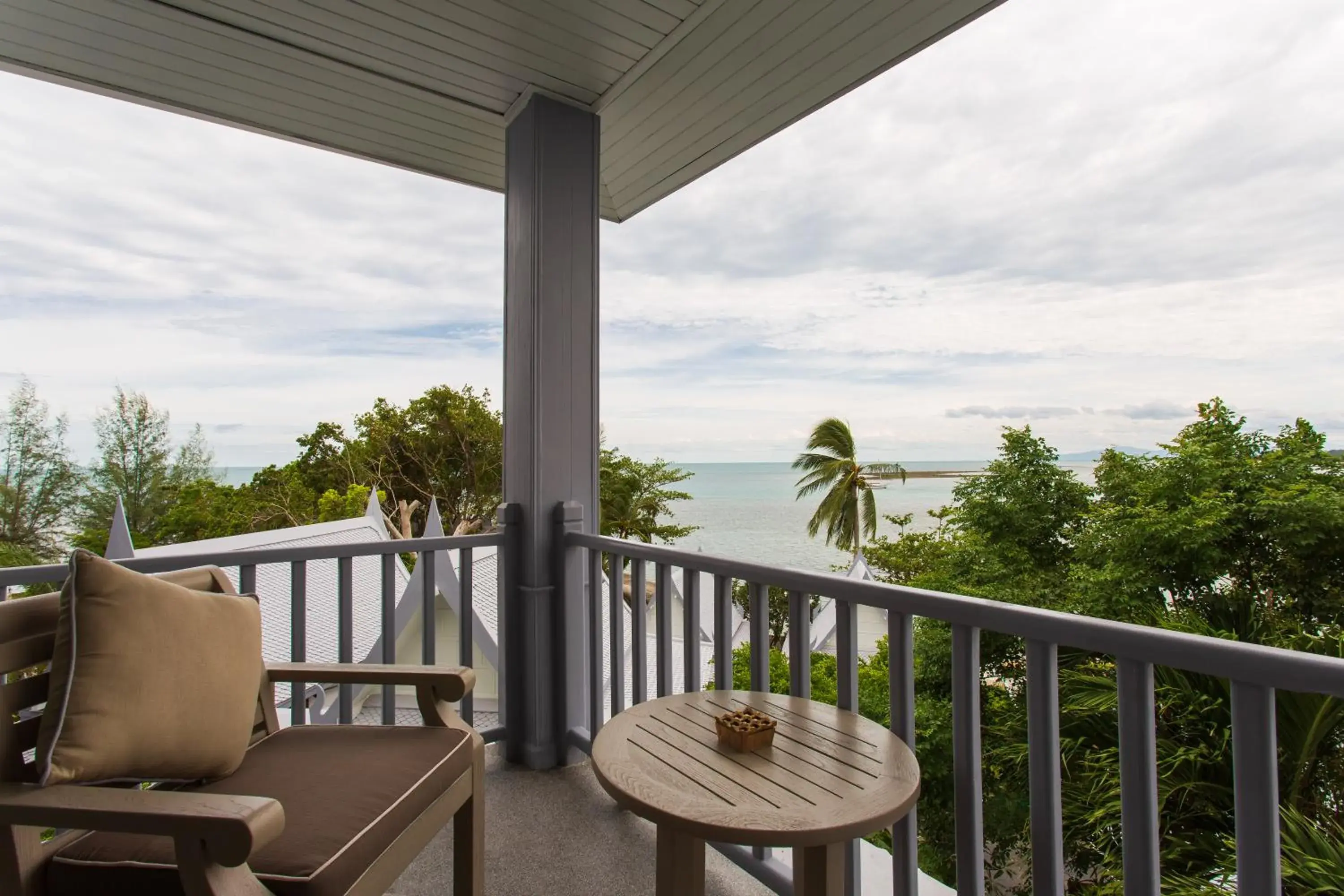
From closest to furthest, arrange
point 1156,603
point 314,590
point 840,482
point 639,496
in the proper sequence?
point 314,590
point 1156,603
point 840,482
point 639,496

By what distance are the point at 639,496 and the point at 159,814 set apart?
2897cm

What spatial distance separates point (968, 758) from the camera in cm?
139

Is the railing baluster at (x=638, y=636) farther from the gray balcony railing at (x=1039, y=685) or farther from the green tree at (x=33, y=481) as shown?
the green tree at (x=33, y=481)

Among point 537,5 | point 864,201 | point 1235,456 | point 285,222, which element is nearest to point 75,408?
point 285,222

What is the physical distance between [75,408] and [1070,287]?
3521 centimetres

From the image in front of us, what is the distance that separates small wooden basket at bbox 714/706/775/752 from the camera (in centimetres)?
136

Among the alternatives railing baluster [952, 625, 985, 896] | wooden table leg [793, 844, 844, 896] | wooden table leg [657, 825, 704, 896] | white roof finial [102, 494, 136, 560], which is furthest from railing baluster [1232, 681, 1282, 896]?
white roof finial [102, 494, 136, 560]

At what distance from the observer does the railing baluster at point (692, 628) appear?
85.7 inches

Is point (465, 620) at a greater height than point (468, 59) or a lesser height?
lesser

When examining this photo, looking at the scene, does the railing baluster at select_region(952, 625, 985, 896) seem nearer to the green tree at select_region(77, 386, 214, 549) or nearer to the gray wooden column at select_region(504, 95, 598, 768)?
the gray wooden column at select_region(504, 95, 598, 768)

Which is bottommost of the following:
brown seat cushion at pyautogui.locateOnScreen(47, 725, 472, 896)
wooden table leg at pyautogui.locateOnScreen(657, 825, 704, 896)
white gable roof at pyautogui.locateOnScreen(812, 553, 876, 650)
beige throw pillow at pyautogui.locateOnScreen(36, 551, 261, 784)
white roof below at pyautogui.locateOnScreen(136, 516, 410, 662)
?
white gable roof at pyautogui.locateOnScreen(812, 553, 876, 650)

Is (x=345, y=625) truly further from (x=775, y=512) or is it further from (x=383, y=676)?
(x=775, y=512)

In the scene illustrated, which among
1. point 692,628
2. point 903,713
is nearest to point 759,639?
point 692,628

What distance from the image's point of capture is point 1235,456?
11922 millimetres
